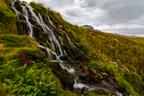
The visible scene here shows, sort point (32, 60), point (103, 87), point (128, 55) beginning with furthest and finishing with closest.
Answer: point (128, 55), point (103, 87), point (32, 60)

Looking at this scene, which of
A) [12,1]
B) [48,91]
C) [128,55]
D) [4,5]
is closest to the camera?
[48,91]

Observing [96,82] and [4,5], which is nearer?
[96,82]

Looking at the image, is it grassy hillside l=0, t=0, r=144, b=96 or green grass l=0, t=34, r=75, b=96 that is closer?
green grass l=0, t=34, r=75, b=96

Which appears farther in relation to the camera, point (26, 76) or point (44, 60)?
point (44, 60)

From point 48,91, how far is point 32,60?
3.44 metres

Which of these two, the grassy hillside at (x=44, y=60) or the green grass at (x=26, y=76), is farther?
the grassy hillside at (x=44, y=60)

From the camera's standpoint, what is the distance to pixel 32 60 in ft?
61.6

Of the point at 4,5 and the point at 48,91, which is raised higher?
the point at 4,5

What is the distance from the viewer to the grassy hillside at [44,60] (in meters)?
15.7

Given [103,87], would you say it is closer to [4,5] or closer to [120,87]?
[120,87]

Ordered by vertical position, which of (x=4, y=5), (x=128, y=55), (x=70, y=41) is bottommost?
(x=128, y=55)

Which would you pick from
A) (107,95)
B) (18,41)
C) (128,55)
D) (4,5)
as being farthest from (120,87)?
(128,55)

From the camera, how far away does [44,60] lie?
63.4ft

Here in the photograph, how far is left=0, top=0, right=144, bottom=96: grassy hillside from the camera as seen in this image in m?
15.7
